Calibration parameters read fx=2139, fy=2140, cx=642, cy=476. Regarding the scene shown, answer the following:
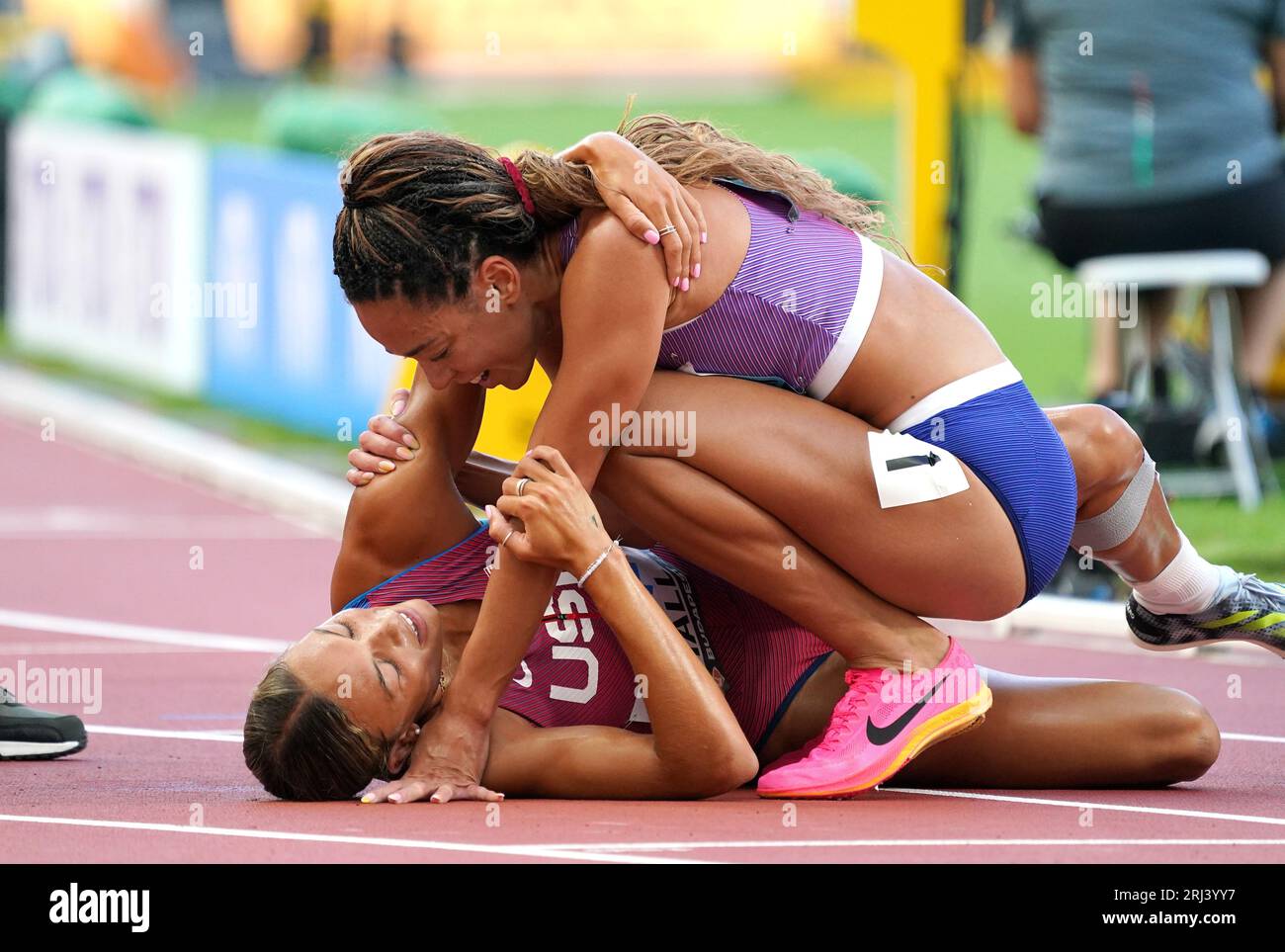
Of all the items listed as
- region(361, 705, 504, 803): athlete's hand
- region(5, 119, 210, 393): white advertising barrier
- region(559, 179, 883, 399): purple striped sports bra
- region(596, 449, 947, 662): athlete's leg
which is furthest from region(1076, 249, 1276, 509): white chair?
region(5, 119, 210, 393): white advertising barrier

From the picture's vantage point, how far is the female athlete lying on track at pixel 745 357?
14.4ft

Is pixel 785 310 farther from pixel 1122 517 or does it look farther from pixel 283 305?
pixel 283 305

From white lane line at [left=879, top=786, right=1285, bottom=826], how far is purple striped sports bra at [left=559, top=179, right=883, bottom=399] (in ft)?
3.08

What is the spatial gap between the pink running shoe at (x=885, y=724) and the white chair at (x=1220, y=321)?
481 centimetres

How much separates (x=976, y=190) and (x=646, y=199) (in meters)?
21.0

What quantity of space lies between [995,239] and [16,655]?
16367 millimetres

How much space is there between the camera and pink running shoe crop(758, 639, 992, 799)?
451 centimetres

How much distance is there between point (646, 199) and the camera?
436cm

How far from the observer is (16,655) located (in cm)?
706

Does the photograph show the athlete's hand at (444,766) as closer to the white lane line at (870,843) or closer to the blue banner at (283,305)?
the white lane line at (870,843)

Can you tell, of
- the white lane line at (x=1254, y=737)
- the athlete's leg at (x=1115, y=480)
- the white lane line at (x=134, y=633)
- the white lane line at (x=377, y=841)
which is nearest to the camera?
the white lane line at (x=377, y=841)

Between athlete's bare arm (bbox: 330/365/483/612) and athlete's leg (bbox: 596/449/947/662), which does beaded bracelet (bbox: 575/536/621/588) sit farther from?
athlete's bare arm (bbox: 330/365/483/612)

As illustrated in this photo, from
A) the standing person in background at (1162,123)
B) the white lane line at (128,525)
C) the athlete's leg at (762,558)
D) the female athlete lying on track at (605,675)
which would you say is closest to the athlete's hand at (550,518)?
the female athlete lying on track at (605,675)

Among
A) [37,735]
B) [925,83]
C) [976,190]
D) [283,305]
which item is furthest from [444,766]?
[976,190]
